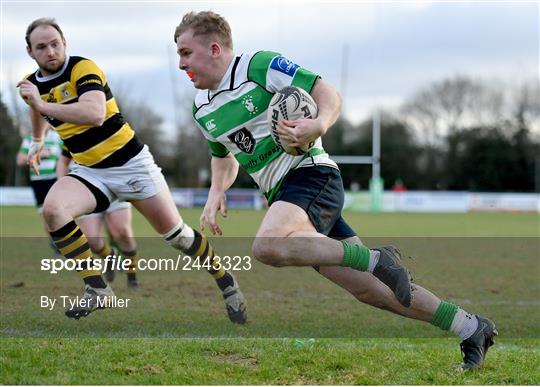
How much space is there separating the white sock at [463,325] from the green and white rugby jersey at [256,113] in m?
1.24

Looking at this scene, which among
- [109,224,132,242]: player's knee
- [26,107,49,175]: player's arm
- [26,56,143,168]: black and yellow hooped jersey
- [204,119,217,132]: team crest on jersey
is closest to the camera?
[204,119,217,132]: team crest on jersey

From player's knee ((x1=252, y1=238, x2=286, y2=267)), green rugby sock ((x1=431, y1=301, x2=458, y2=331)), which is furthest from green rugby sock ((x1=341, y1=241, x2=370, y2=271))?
green rugby sock ((x1=431, y1=301, x2=458, y2=331))

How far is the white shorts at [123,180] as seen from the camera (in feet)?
21.8

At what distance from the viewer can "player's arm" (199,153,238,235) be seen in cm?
561

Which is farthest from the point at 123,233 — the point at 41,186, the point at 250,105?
the point at 250,105

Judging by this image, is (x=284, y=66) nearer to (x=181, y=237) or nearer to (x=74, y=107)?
(x=74, y=107)

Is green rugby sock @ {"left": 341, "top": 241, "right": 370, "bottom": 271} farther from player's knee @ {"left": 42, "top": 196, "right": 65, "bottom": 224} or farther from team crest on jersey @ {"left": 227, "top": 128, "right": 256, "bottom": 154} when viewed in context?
player's knee @ {"left": 42, "top": 196, "right": 65, "bottom": 224}

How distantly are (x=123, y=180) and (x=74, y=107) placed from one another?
0.84 meters

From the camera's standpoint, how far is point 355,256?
4.78 m

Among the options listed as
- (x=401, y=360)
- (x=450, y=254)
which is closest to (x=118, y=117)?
(x=401, y=360)

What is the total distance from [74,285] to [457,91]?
52954mm

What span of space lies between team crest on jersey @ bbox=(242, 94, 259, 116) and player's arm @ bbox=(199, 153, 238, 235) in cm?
68

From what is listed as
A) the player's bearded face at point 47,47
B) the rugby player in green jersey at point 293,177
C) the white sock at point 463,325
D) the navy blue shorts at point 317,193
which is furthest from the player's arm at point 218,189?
the white sock at point 463,325

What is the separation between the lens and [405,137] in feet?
189
